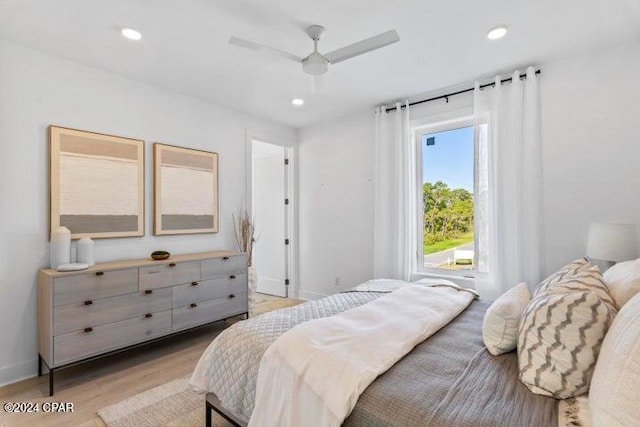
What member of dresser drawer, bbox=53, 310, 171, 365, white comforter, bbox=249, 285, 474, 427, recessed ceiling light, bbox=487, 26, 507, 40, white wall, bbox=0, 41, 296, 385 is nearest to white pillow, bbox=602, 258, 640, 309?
white comforter, bbox=249, 285, 474, 427

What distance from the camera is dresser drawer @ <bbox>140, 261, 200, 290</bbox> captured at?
9.25 ft

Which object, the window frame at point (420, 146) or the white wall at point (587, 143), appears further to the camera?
the window frame at point (420, 146)

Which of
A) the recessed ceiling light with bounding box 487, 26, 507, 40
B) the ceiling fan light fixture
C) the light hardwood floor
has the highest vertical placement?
the recessed ceiling light with bounding box 487, 26, 507, 40

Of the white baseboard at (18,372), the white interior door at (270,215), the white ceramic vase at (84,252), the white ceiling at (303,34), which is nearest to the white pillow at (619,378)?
the white ceiling at (303,34)

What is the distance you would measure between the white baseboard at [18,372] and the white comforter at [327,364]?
7.65 ft

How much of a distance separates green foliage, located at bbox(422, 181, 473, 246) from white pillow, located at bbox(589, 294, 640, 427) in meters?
2.55

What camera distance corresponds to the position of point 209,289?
327 cm

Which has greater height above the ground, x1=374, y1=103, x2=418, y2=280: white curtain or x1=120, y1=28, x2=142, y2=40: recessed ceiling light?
x1=120, y1=28, x2=142, y2=40: recessed ceiling light

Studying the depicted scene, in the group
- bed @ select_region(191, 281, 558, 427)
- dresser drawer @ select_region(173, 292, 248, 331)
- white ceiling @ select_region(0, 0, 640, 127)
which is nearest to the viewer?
bed @ select_region(191, 281, 558, 427)

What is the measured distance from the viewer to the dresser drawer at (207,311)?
3.04 meters

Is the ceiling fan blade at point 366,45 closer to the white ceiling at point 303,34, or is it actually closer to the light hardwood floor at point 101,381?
the white ceiling at point 303,34

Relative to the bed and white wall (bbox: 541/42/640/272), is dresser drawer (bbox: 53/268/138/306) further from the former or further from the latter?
white wall (bbox: 541/42/640/272)

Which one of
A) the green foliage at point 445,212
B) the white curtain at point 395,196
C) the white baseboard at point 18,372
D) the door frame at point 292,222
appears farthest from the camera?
the door frame at point 292,222

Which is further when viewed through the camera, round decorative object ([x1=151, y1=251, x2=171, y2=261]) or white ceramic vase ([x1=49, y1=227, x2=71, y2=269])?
round decorative object ([x1=151, y1=251, x2=171, y2=261])
